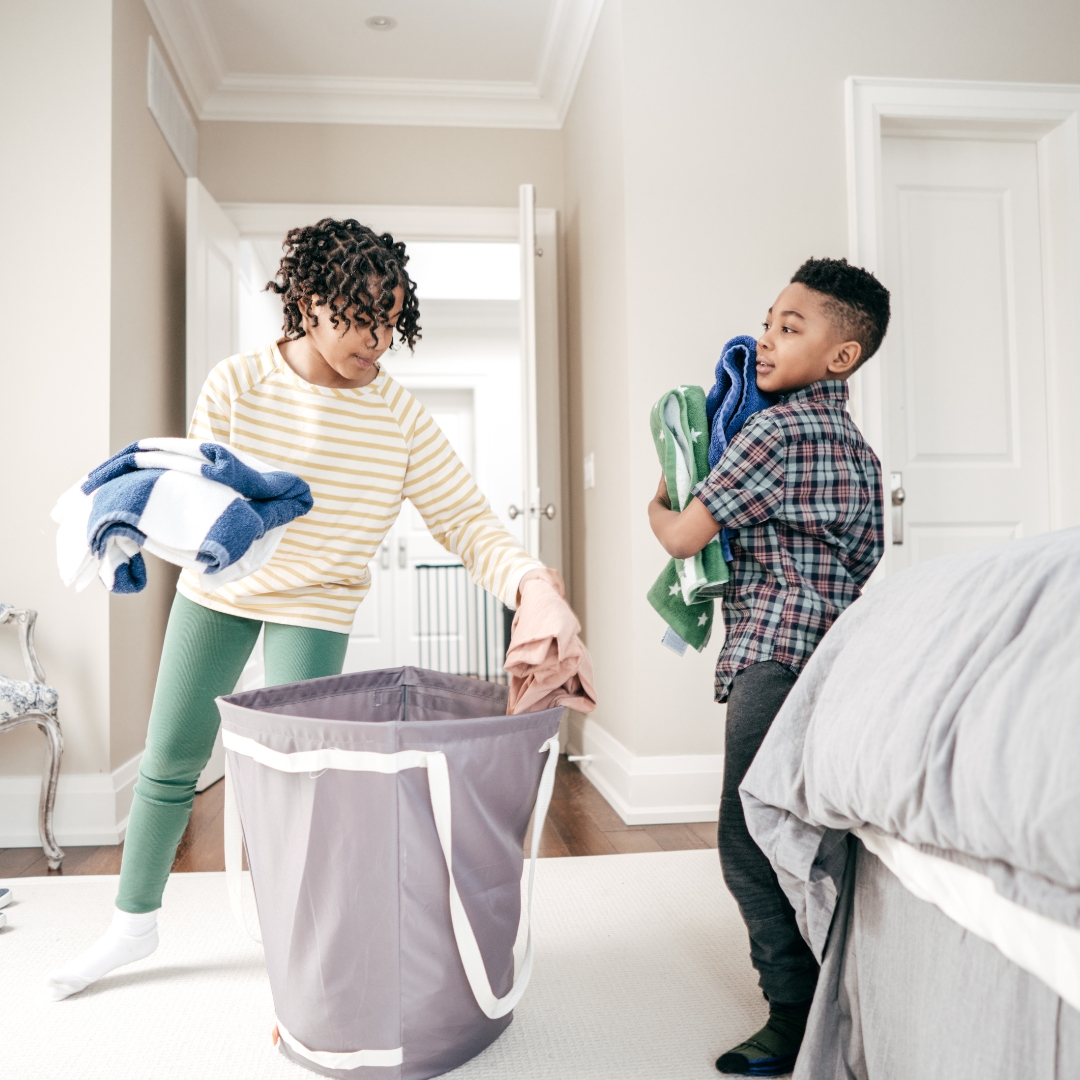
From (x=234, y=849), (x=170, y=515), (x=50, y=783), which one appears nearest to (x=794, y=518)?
(x=170, y=515)

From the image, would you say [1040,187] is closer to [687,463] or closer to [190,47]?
[687,463]

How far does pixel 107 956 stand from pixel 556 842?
1.13 metres

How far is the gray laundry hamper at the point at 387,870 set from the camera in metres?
1.09

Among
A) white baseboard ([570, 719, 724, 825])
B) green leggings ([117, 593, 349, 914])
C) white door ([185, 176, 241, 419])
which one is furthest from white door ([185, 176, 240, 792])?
green leggings ([117, 593, 349, 914])

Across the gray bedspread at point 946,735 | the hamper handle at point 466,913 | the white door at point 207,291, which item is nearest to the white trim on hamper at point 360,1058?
the hamper handle at point 466,913

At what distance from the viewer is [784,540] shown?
1.33 metres

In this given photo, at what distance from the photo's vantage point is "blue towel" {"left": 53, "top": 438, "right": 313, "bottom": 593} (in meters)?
1.11

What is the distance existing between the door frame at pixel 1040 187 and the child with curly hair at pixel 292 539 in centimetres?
159

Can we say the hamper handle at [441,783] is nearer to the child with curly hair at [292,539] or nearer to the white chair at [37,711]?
the child with curly hair at [292,539]

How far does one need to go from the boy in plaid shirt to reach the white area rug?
0.60 ft

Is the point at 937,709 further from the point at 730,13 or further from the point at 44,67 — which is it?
the point at 44,67

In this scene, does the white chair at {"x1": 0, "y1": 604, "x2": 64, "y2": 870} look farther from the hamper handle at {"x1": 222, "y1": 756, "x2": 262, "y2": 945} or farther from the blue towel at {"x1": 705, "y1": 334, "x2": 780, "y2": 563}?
the blue towel at {"x1": 705, "y1": 334, "x2": 780, "y2": 563}

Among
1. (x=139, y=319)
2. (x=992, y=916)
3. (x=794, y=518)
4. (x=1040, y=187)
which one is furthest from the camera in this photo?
(x=1040, y=187)

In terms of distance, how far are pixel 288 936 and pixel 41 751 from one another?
5.10 feet
